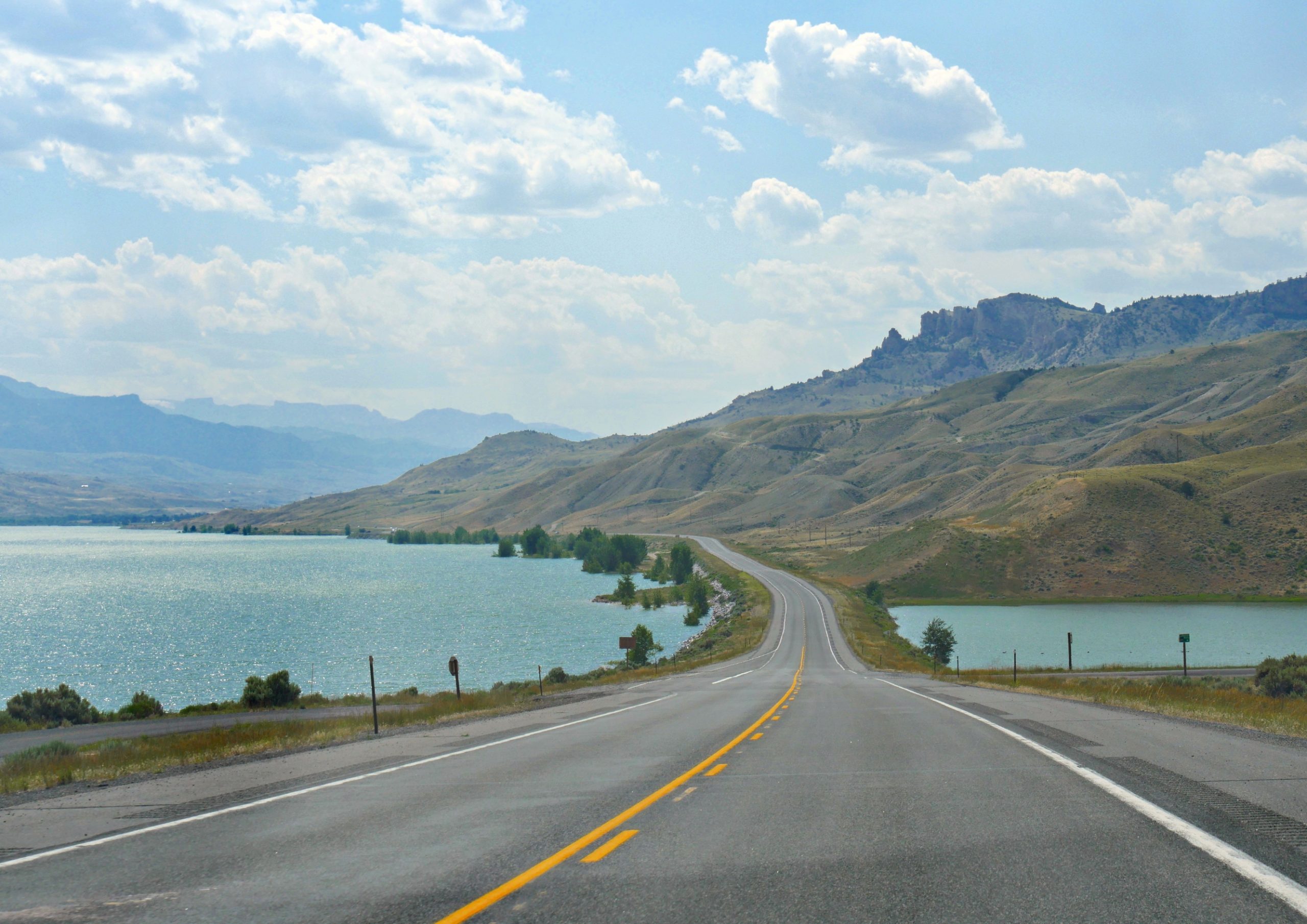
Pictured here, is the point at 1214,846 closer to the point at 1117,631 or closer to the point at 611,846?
the point at 611,846

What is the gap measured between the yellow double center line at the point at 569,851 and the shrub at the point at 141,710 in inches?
1585

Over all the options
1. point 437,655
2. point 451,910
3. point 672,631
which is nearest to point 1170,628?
point 672,631

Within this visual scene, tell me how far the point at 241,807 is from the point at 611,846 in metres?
5.09

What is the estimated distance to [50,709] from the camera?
42.3 metres

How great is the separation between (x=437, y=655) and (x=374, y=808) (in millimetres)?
71247

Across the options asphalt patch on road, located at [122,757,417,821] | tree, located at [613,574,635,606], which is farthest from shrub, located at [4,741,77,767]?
tree, located at [613,574,635,606]

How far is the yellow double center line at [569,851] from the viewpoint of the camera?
6.11 m

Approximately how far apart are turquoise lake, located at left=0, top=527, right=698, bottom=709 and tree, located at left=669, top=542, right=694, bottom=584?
11.4 meters

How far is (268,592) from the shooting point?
5236 inches

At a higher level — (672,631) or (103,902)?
(103,902)

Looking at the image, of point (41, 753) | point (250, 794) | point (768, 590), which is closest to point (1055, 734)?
point (250, 794)

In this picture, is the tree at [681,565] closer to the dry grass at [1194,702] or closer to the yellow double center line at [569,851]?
the dry grass at [1194,702]

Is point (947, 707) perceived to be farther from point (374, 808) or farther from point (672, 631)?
point (672, 631)

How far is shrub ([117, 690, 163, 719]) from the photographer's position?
143 feet
